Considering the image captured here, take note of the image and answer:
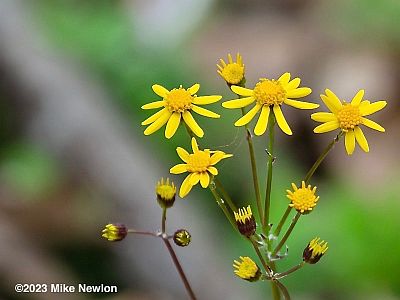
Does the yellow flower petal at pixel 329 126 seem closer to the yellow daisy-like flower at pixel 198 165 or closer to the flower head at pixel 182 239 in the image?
the yellow daisy-like flower at pixel 198 165

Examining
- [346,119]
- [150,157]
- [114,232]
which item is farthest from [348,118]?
[150,157]

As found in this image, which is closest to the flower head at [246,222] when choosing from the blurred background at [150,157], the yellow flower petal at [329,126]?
the yellow flower petal at [329,126]

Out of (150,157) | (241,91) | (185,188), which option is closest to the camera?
(185,188)

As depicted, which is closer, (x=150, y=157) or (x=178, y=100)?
(x=178, y=100)

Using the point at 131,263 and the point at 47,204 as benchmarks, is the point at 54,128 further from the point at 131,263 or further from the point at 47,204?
the point at 131,263

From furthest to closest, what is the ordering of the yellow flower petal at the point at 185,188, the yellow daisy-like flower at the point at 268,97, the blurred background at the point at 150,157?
the blurred background at the point at 150,157, the yellow daisy-like flower at the point at 268,97, the yellow flower petal at the point at 185,188

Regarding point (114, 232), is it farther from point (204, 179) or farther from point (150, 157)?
point (150, 157)

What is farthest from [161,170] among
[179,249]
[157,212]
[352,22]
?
[352,22]
